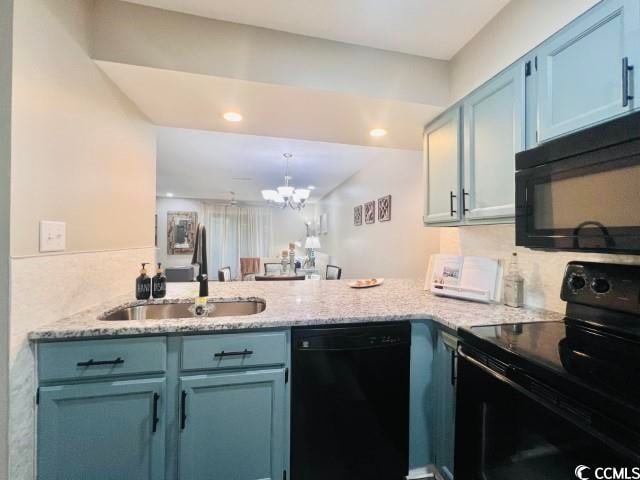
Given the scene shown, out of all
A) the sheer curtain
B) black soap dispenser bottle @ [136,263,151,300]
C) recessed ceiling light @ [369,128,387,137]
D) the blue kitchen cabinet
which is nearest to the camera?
the blue kitchen cabinet

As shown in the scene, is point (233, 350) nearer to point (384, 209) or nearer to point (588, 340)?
point (588, 340)

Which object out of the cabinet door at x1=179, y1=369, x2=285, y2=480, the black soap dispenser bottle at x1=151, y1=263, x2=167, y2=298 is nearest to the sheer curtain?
the black soap dispenser bottle at x1=151, y1=263, x2=167, y2=298

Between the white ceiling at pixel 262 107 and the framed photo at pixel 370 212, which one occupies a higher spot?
the white ceiling at pixel 262 107

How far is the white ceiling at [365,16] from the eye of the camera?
4.42 feet

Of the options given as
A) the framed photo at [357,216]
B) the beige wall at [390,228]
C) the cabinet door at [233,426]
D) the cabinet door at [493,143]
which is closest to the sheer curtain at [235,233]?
the beige wall at [390,228]

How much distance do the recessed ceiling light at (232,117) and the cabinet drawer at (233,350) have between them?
4.53ft

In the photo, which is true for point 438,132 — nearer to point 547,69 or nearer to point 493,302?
point 547,69

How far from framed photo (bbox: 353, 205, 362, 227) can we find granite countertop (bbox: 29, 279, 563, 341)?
258cm

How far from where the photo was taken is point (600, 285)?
1.03 meters

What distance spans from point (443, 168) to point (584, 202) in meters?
0.91

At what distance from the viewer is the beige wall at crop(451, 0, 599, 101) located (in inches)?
45.5

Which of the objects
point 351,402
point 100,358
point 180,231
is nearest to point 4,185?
point 100,358

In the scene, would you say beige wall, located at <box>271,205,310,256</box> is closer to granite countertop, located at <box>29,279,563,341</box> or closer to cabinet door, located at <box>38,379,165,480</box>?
granite countertop, located at <box>29,279,563,341</box>

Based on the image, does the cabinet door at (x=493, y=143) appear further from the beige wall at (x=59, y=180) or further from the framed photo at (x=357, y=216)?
the framed photo at (x=357, y=216)
